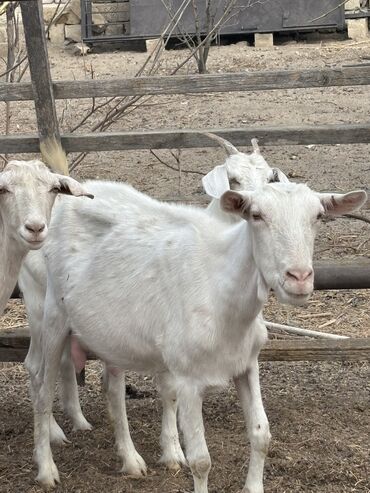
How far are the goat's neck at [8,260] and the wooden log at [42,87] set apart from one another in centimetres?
188

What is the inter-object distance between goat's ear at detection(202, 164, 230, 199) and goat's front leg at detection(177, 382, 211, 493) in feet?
3.00

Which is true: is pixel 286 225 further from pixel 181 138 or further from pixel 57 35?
pixel 57 35

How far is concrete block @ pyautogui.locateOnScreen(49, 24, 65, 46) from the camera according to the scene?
17578mm

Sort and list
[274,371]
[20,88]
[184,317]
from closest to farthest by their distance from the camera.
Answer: [184,317] < [274,371] < [20,88]

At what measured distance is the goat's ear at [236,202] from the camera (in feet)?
12.8

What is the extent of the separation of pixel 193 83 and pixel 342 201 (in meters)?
3.03

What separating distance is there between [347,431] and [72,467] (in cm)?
147

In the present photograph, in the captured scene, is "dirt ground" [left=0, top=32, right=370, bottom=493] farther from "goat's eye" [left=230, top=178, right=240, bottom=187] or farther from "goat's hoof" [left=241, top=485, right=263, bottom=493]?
"goat's eye" [left=230, top=178, right=240, bottom=187]

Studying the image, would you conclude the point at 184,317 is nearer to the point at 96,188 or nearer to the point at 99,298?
the point at 99,298

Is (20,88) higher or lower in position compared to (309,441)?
higher

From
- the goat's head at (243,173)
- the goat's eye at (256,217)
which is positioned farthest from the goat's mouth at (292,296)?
the goat's head at (243,173)

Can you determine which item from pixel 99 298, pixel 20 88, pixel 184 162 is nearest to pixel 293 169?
pixel 184 162

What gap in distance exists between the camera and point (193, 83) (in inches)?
270

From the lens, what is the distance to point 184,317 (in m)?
4.37
